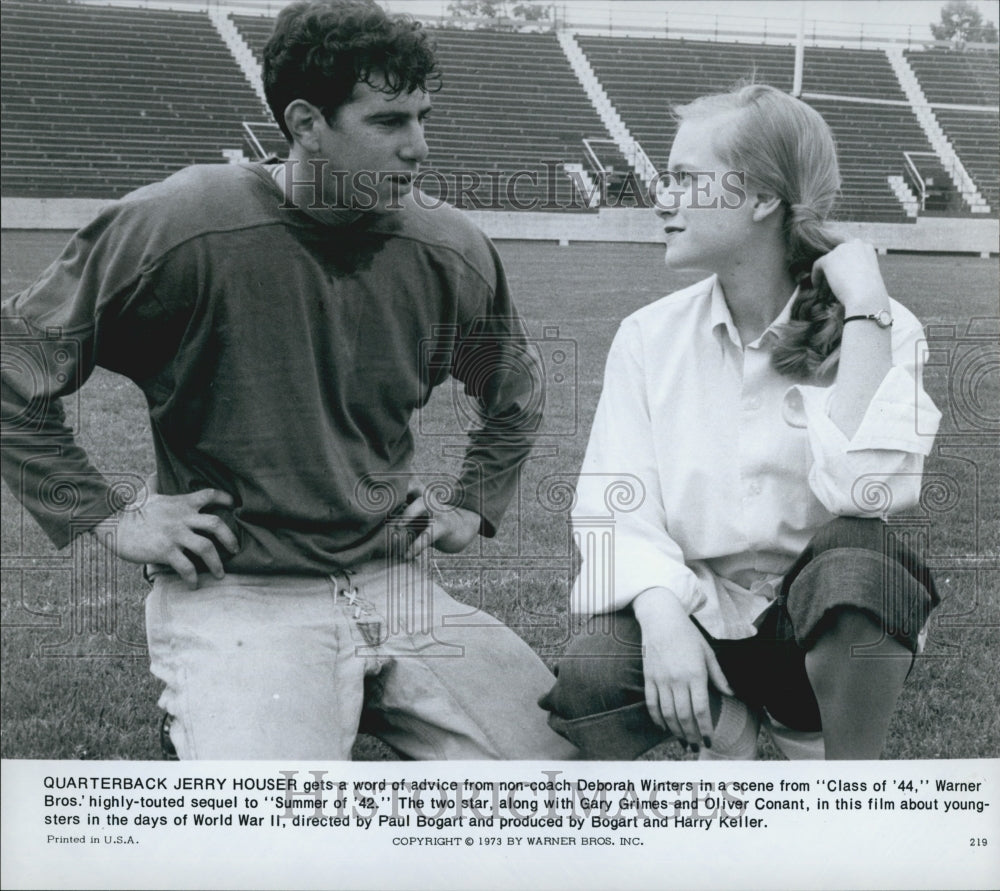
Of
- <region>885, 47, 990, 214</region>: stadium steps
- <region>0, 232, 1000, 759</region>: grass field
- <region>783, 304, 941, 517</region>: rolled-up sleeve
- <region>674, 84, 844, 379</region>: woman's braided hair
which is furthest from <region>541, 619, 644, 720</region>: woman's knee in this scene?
<region>885, 47, 990, 214</region>: stadium steps

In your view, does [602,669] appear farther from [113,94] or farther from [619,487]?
[113,94]

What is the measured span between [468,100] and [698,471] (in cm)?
70

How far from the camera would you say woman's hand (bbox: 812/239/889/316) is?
140cm

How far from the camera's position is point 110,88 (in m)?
1.75

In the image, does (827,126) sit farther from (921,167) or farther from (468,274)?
(468,274)

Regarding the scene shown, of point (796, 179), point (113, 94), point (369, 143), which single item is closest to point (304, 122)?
point (369, 143)

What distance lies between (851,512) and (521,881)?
75cm

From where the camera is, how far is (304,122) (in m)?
1.52

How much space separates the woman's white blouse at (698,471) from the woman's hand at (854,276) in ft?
0.22

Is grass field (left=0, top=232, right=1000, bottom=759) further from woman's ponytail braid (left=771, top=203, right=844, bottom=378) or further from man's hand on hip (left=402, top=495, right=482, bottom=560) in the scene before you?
woman's ponytail braid (left=771, top=203, right=844, bottom=378)

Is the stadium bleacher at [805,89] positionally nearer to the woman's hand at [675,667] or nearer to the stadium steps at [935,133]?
the stadium steps at [935,133]

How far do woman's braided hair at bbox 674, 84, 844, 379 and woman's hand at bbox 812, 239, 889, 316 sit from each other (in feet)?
0.10

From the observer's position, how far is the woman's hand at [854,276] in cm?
140

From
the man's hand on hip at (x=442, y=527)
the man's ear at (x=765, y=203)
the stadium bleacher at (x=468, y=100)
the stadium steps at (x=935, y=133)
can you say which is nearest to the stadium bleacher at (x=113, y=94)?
the stadium bleacher at (x=468, y=100)
